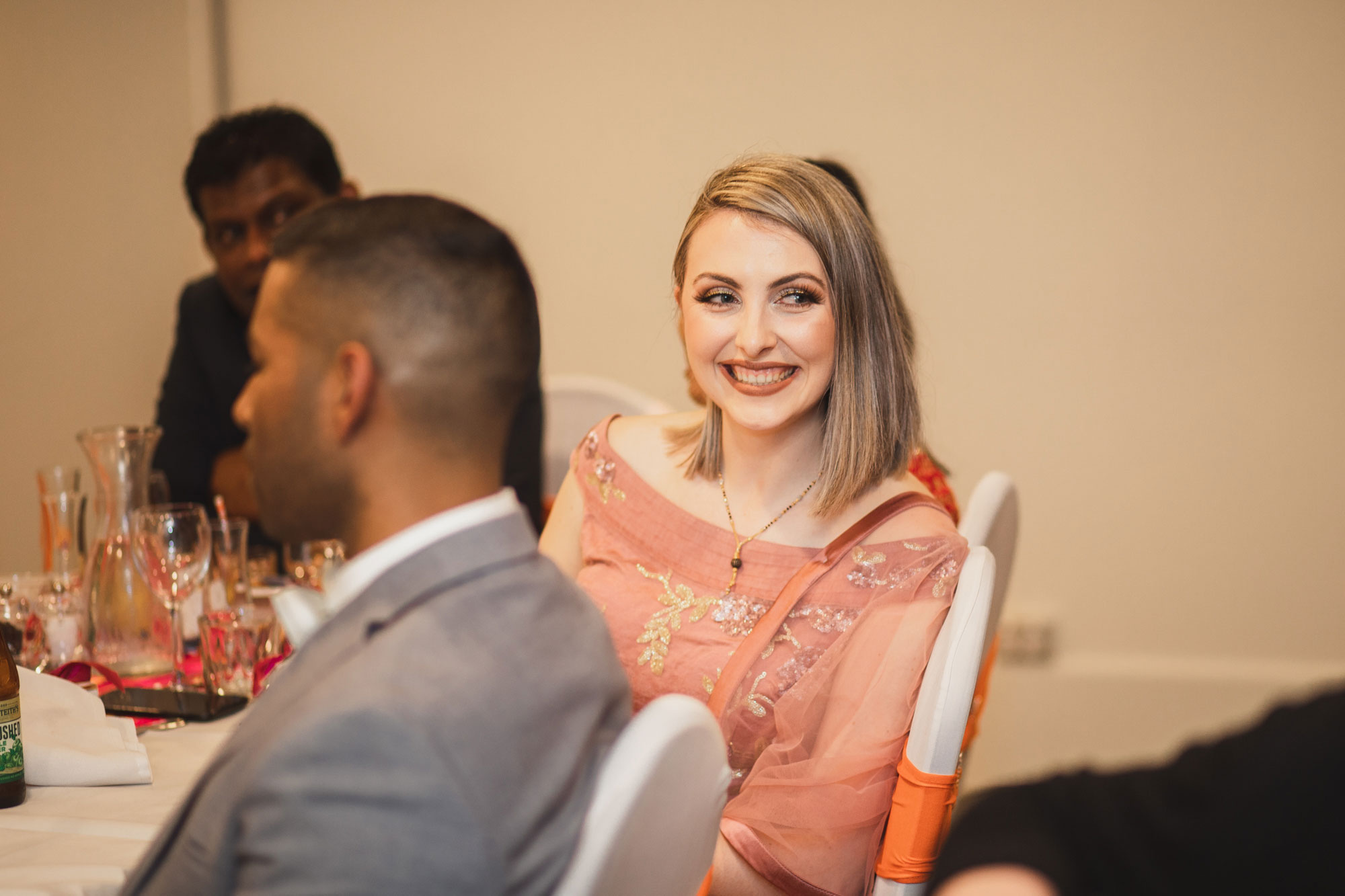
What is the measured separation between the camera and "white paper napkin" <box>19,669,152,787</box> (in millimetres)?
1255

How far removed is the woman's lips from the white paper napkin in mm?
998

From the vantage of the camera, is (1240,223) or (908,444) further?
(1240,223)

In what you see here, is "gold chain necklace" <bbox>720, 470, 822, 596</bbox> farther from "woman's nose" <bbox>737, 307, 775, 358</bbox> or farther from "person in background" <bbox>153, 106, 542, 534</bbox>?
"person in background" <bbox>153, 106, 542, 534</bbox>

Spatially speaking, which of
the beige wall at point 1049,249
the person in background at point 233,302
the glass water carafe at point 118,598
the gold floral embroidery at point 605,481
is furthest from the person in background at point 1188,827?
the beige wall at point 1049,249

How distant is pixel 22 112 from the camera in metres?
3.21

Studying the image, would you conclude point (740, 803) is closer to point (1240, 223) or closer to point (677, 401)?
point (677, 401)

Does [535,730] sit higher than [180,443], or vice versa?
[535,730]

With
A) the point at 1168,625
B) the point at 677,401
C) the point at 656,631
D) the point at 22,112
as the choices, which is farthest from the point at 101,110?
the point at 1168,625

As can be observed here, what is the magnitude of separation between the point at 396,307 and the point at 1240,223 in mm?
3071

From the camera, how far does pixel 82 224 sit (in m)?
3.46

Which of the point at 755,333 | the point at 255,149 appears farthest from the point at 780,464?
the point at 255,149

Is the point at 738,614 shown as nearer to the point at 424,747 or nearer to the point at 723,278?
the point at 723,278

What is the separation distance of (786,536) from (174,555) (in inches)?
37.0

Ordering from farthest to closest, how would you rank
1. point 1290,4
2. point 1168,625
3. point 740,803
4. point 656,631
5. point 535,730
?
point 1168,625 < point 1290,4 < point 656,631 < point 740,803 < point 535,730
